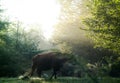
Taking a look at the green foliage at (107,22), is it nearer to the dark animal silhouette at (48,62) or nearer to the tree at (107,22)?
the tree at (107,22)

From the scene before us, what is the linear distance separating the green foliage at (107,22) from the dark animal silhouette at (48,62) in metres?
2.34

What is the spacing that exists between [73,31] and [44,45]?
57.9m

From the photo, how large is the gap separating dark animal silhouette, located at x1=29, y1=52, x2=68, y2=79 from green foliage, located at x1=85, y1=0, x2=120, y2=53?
7.67 ft

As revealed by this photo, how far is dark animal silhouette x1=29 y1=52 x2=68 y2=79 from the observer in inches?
687

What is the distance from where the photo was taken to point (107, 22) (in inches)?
597

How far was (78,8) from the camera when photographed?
3747cm

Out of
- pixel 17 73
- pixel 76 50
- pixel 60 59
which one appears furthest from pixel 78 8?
pixel 60 59

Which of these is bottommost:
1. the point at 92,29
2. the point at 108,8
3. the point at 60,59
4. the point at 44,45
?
the point at 44,45

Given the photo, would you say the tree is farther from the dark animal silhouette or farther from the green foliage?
→ the dark animal silhouette

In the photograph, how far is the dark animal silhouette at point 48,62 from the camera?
57.3ft

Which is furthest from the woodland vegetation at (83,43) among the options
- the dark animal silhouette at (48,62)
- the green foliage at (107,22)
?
the dark animal silhouette at (48,62)

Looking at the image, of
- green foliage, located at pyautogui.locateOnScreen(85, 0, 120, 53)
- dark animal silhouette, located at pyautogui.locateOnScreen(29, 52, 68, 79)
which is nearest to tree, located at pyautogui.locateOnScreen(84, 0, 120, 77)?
green foliage, located at pyautogui.locateOnScreen(85, 0, 120, 53)

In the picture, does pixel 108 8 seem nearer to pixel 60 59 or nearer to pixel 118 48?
pixel 118 48

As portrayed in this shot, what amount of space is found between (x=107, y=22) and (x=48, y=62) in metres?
4.54
